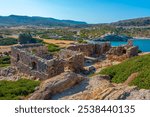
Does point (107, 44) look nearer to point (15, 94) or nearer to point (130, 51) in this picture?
point (130, 51)

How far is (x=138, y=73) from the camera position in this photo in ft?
60.7

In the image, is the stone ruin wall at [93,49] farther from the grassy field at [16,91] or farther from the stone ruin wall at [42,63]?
the grassy field at [16,91]

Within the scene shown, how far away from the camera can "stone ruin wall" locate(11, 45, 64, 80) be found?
2408 cm

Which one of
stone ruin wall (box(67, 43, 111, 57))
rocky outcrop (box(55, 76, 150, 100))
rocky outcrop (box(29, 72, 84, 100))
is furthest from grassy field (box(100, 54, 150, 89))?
stone ruin wall (box(67, 43, 111, 57))

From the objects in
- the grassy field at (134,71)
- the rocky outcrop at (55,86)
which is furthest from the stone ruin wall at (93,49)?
the rocky outcrop at (55,86)

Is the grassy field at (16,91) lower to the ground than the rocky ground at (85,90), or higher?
lower

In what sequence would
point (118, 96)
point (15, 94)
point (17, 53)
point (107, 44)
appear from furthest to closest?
point (107, 44) < point (17, 53) < point (15, 94) < point (118, 96)

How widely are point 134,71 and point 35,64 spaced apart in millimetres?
9616

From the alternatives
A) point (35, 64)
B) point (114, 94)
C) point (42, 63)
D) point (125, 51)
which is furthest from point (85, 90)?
point (125, 51)

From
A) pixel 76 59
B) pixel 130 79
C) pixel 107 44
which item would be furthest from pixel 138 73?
pixel 107 44

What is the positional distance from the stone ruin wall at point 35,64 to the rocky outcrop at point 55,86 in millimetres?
6748

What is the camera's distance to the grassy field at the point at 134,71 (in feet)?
56.3

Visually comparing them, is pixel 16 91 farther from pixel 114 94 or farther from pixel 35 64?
pixel 35 64

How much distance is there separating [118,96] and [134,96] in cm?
63
